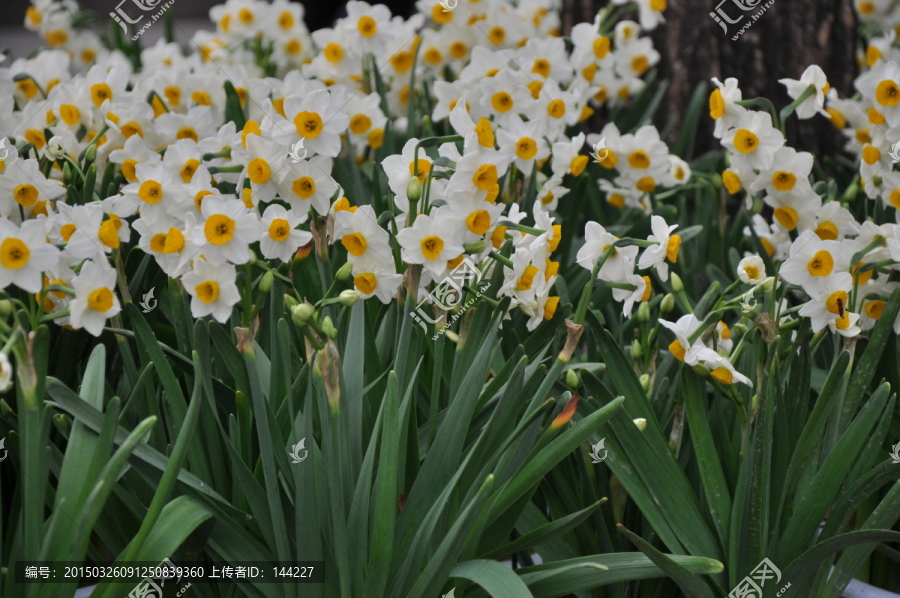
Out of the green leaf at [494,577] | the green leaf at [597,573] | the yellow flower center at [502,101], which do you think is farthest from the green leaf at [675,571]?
the yellow flower center at [502,101]

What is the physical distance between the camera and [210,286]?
0.97 meters

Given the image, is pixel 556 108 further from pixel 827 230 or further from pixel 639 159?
pixel 827 230

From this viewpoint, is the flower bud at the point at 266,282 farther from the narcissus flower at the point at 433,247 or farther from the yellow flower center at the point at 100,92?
the yellow flower center at the point at 100,92

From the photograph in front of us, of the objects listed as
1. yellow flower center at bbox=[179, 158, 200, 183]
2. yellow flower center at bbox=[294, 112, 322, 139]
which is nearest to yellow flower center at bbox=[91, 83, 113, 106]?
yellow flower center at bbox=[179, 158, 200, 183]

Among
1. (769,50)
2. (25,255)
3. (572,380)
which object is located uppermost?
(769,50)

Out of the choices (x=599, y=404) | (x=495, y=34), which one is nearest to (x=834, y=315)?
(x=599, y=404)

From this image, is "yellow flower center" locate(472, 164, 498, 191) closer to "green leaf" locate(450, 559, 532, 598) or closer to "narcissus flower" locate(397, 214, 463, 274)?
"narcissus flower" locate(397, 214, 463, 274)

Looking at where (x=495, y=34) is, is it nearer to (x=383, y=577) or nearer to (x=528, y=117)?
(x=528, y=117)

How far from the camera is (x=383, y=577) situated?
3.11 ft

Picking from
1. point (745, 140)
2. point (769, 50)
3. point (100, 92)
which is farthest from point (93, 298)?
point (769, 50)

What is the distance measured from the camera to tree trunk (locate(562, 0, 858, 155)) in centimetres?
241

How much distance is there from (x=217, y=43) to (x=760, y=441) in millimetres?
2218

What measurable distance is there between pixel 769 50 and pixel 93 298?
7.37ft

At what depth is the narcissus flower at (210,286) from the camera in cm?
96
